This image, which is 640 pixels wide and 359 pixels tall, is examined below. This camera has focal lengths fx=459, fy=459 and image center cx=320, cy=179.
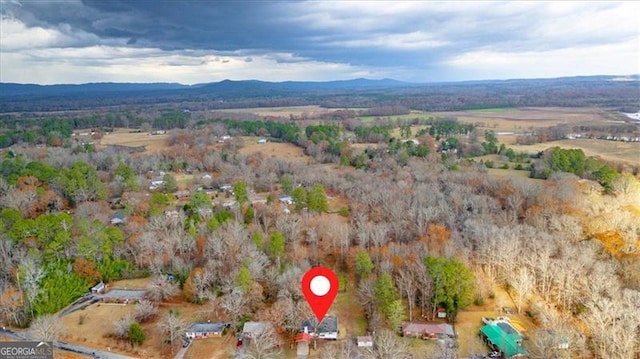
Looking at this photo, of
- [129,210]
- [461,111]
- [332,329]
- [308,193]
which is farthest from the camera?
[461,111]

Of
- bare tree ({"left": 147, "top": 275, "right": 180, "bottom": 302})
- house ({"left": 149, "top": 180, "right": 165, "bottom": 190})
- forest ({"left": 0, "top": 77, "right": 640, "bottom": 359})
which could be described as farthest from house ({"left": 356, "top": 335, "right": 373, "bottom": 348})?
house ({"left": 149, "top": 180, "right": 165, "bottom": 190})

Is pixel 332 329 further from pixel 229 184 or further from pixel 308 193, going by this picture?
pixel 229 184

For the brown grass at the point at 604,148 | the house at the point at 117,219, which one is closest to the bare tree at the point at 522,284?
the house at the point at 117,219

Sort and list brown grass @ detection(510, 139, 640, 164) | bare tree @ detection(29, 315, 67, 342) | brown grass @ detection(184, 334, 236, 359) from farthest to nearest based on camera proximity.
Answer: brown grass @ detection(510, 139, 640, 164)
brown grass @ detection(184, 334, 236, 359)
bare tree @ detection(29, 315, 67, 342)

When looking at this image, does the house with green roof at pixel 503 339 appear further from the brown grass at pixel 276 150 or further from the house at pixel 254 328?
the brown grass at pixel 276 150

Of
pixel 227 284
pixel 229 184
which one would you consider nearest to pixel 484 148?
pixel 229 184

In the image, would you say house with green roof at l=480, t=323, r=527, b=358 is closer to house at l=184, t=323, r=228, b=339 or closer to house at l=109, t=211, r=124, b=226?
→ house at l=184, t=323, r=228, b=339

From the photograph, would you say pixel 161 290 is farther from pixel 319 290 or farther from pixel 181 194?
pixel 181 194

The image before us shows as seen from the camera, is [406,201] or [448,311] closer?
[448,311]
